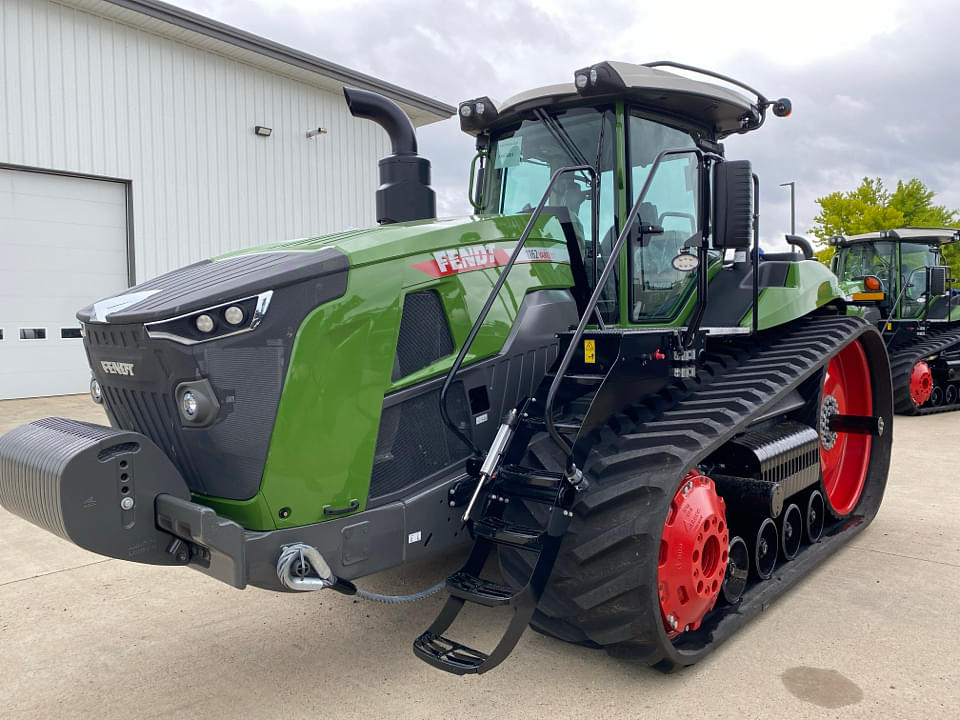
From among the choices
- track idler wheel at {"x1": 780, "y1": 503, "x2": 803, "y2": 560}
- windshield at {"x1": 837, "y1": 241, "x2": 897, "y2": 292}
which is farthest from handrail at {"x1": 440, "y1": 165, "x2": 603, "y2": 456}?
windshield at {"x1": 837, "y1": 241, "x2": 897, "y2": 292}

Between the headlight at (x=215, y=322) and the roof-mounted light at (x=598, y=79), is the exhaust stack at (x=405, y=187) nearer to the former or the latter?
the roof-mounted light at (x=598, y=79)

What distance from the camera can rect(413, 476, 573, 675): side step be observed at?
2646 millimetres

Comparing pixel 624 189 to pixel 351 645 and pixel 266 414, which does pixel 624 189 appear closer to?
pixel 266 414

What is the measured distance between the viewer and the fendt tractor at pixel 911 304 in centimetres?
994

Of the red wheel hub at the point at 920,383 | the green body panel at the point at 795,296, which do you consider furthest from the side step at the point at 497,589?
the red wheel hub at the point at 920,383

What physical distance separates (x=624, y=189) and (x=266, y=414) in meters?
1.94

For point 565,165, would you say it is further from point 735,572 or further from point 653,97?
point 735,572

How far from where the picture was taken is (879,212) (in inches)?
1082

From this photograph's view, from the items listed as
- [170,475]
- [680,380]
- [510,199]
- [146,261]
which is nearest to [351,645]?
[170,475]

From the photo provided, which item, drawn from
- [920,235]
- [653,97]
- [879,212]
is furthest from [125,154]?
[879,212]

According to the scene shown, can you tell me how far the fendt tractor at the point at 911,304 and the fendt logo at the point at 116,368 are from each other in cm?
932

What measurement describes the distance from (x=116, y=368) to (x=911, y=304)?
1139 centimetres

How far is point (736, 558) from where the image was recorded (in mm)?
3520

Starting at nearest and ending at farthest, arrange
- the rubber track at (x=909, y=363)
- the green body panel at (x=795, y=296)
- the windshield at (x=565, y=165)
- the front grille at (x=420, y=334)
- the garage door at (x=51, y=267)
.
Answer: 1. the front grille at (x=420, y=334)
2. the windshield at (x=565, y=165)
3. the green body panel at (x=795, y=296)
4. the rubber track at (x=909, y=363)
5. the garage door at (x=51, y=267)
